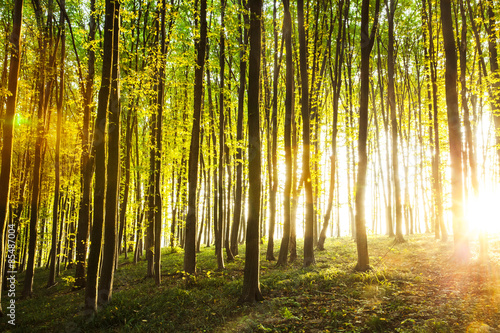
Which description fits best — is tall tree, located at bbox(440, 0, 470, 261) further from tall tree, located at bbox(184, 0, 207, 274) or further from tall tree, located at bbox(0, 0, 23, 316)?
tall tree, located at bbox(0, 0, 23, 316)

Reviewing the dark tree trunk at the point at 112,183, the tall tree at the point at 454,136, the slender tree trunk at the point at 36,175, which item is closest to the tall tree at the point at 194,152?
the dark tree trunk at the point at 112,183

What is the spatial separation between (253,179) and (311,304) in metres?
3.43

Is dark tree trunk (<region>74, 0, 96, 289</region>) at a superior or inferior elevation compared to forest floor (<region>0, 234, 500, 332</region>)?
superior

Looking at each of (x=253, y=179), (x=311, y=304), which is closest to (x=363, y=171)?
(x=253, y=179)

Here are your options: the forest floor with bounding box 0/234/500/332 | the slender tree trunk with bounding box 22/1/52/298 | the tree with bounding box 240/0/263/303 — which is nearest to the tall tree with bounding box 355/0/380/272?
the forest floor with bounding box 0/234/500/332

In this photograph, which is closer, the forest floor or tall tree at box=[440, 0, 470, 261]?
the forest floor

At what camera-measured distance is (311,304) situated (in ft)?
22.5

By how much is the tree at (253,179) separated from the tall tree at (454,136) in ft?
22.4

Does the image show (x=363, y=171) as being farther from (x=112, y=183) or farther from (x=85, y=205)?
(x=85, y=205)

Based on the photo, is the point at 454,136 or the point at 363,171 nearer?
the point at 363,171

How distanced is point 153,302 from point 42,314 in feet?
12.7

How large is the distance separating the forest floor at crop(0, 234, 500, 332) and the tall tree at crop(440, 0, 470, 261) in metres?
0.73

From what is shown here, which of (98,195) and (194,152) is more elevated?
(194,152)

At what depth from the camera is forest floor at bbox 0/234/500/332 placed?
18.1 feet
